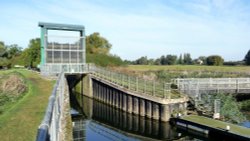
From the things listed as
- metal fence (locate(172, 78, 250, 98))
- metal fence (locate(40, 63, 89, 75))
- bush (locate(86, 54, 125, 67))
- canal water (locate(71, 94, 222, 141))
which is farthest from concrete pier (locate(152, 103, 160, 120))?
bush (locate(86, 54, 125, 67))

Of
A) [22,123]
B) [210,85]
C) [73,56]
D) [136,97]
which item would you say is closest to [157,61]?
[73,56]

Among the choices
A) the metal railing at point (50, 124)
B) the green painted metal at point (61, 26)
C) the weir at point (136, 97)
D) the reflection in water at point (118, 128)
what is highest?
the green painted metal at point (61, 26)

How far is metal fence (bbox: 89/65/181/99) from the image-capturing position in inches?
1064

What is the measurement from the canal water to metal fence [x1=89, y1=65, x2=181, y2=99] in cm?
250

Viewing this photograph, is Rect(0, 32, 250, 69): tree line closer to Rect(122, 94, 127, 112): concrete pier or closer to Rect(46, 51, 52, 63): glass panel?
Rect(46, 51, 52, 63): glass panel

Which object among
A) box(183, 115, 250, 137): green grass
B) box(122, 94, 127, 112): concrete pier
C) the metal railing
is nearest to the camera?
the metal railing

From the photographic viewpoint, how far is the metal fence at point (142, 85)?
27.0 meters

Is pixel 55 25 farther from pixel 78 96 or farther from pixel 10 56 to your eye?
pixel 10 56

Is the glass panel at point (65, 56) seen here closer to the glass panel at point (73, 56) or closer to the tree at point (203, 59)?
the glass panel at point (73, 56)

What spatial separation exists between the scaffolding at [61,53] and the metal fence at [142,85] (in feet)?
19.5

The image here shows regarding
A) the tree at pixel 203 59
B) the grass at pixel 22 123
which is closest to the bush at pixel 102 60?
the grass at pixel 22 123

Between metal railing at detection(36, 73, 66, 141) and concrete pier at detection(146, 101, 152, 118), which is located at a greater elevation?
metal railing at detection(36, 73, 66, 141)

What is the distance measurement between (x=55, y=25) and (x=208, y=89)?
2286 centimetres

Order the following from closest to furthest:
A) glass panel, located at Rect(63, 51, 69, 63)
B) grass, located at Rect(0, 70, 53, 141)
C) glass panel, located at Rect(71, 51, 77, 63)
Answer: grass, located at Rect(0, 70, 53, 141)
glass panel, located at Rect(63, 51, 69, 63)
glass panel, located at Rect(71, 51, 77, 63)
